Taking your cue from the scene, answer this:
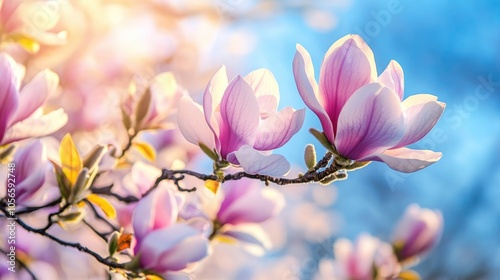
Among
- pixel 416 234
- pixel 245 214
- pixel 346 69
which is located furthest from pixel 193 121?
pixel 416 234

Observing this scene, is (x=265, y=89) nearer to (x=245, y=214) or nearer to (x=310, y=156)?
(x=310, y=156)

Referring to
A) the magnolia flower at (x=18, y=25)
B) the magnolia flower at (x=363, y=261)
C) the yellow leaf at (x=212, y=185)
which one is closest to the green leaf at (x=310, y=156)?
the yellow leaf at (x=212, y=185)

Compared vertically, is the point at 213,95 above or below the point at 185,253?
above

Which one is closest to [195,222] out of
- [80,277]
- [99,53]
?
[80,277]

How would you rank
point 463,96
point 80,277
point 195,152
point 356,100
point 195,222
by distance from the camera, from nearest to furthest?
1. point 356,100
2. point 195,222
3. point 195,152
4. point 80,277
5. point 463,96

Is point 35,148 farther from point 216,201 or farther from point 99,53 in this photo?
point 99,53

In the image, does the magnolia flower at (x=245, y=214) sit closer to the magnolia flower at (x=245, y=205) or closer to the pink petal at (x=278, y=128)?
the magnolia flower at (x=245, y=205)
